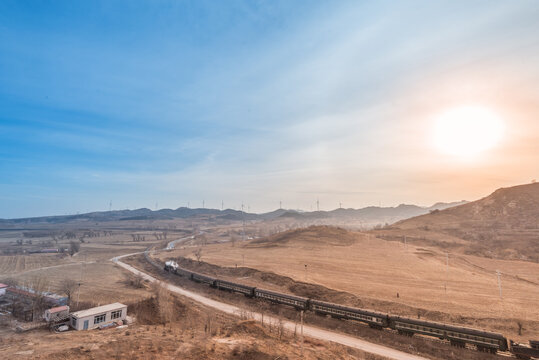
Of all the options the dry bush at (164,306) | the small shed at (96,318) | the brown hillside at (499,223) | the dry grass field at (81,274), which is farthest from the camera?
the brown hillside at (499,223)

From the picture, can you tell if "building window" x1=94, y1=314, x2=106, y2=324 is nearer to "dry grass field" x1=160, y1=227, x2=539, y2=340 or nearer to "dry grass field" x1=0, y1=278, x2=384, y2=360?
"dry grass field" x1=0, y1=278, x2=384, y2=360

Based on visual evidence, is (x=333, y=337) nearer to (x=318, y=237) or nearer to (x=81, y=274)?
(x=81, y=274)

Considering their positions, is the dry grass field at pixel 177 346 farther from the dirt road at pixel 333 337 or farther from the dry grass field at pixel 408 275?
the dry grass field at pixel 408 275

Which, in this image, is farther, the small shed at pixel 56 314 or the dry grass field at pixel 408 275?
the small shed at pixel 56 314

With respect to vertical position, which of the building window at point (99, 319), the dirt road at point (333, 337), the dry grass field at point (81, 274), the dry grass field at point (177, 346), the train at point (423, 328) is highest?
the dry grass field at point (177, 346)

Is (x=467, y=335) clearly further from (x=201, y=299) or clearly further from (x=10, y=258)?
(x=10, y=258)

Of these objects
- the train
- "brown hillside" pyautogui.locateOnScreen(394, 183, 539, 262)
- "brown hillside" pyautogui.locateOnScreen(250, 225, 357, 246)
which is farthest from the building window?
"brown hillside" pyautogui.locateOnScreen(394, 183, 539, 262)

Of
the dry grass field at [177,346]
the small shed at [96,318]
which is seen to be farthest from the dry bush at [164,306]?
the dry grass field at [177,346]
